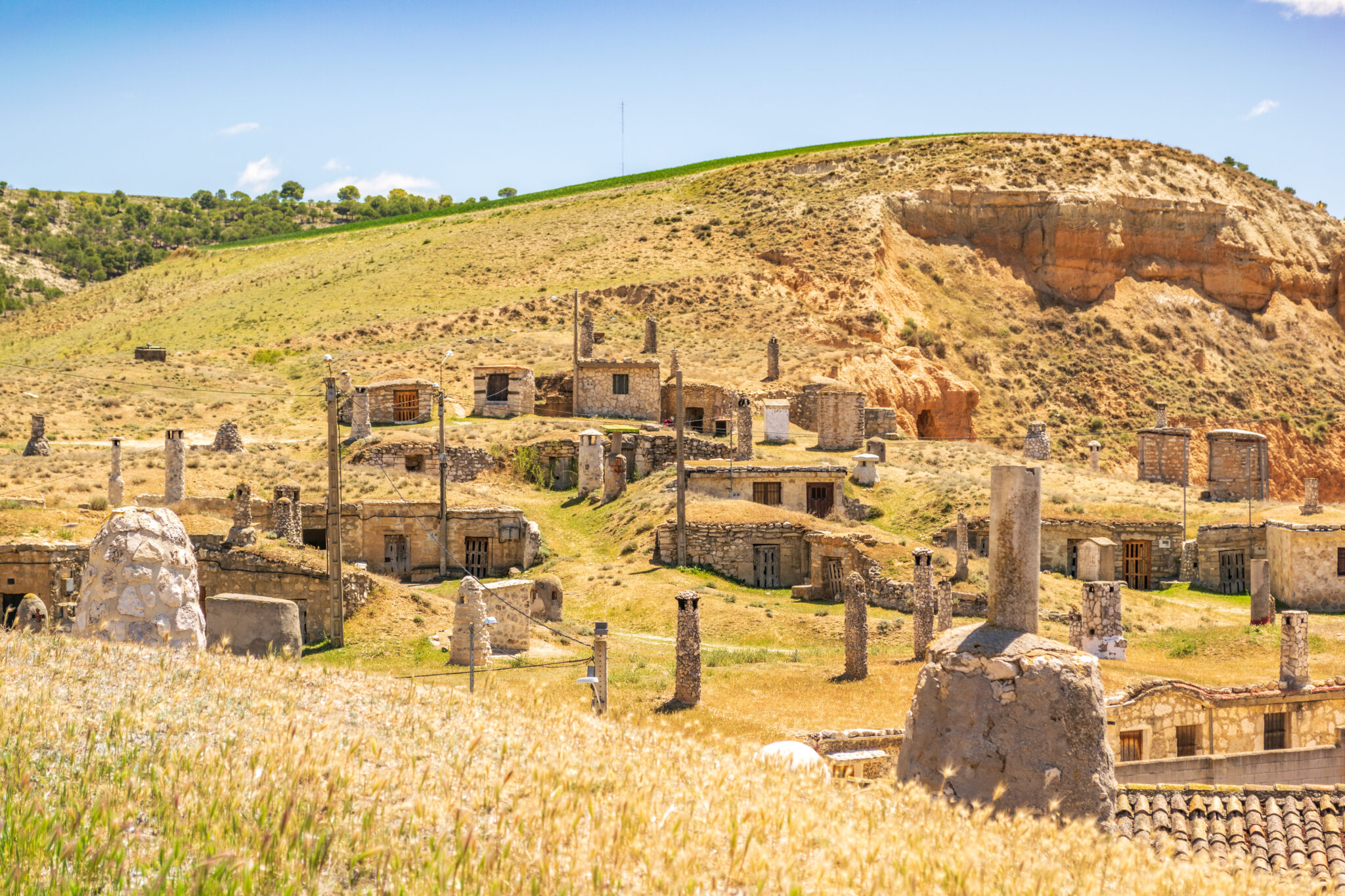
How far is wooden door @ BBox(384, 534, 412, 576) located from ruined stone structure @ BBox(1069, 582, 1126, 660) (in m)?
17.3

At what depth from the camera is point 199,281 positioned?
297 feet

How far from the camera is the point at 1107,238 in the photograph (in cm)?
7888

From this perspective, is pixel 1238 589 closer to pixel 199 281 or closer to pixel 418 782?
pixel 418 782

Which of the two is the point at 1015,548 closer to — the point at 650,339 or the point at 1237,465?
the point at 1237,465

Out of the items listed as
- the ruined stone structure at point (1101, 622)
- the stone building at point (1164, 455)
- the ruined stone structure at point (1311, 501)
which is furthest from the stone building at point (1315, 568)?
the ruined stone structure at point (1101, 622)

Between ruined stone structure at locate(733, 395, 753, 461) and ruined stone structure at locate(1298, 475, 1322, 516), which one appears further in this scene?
ruined stone structure at locate(733, 395, 753, 461)

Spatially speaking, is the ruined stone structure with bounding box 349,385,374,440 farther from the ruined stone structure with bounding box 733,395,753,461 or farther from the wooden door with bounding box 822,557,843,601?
the wooden door with bounding box 822,557,843,601

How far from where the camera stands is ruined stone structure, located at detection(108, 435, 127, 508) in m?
31.8

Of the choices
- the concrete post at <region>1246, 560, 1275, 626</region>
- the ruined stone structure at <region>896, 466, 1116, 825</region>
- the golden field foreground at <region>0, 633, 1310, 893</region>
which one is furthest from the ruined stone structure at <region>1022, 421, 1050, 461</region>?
the golden field foreground at <region>0, 633, 1310, 893</region>

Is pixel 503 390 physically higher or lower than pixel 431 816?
higher

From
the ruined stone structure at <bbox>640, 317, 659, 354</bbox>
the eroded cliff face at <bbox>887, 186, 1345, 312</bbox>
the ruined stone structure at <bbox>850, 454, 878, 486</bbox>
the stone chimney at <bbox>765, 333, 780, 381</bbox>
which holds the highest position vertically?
the eroded cliff face at <bbox>887, 186, 1345, 312</bbox>

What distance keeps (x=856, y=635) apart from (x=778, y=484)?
15.0 meters

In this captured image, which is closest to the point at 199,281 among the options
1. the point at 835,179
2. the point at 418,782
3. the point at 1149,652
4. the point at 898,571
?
the point at 835,179

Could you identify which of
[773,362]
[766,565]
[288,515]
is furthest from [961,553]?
[773,362]
